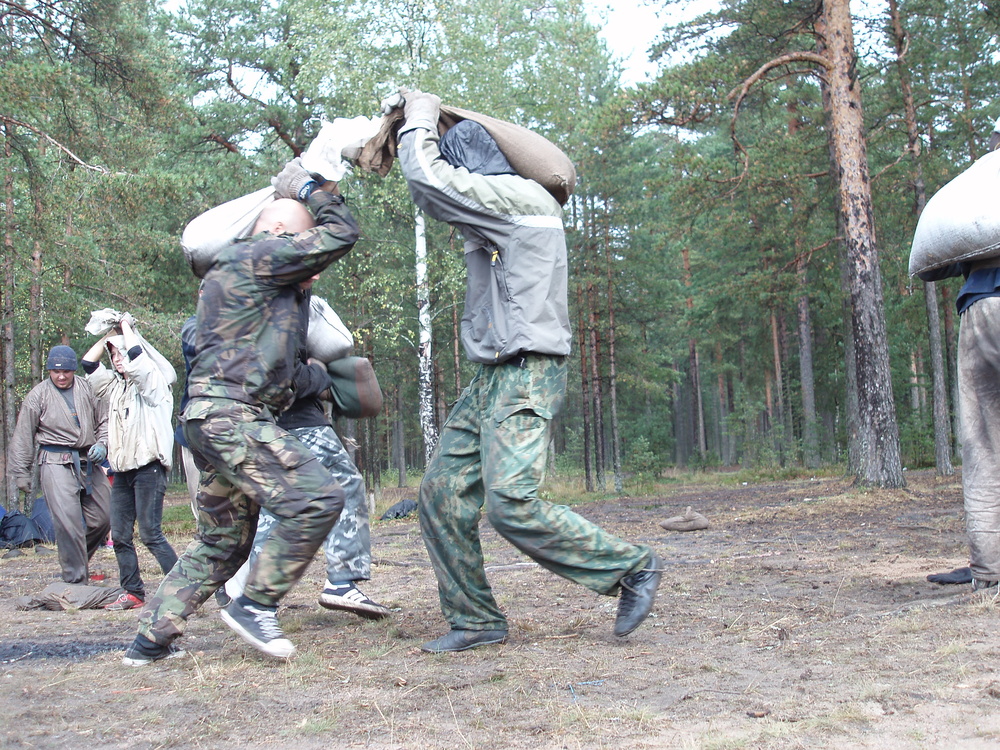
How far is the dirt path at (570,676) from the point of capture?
105 inches

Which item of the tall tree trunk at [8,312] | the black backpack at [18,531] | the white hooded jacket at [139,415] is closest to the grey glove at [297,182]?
the white hooded jacket at [139,415]

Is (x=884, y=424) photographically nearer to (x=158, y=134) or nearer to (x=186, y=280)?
(x=158, y=134)

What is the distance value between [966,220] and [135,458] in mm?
5316

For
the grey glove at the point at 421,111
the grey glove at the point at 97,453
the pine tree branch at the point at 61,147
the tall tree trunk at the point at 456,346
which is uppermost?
the pine tree branch at the point at 61,147

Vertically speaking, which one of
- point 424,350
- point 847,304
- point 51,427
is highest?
point 847,304

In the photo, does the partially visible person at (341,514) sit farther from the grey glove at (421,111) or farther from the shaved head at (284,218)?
the grey glove at (421,111)

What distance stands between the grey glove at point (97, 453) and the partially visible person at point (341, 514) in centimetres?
270

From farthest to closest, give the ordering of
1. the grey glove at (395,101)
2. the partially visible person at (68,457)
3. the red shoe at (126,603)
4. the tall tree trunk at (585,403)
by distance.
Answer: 1. the tall tree trunk at (585,403)
2. the partially visible person at (68,457)
3. the red shoe at (126,603)
4. the grey glove at (395,101)

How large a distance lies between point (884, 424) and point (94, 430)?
388 inches

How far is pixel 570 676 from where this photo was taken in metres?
3.28

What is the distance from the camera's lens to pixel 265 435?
141 inches

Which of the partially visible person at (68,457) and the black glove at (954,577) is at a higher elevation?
the partially visible person at (68,457)

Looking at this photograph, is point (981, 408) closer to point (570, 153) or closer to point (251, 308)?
point (251, 308)

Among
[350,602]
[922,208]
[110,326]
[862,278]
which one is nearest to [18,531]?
[110,326]
